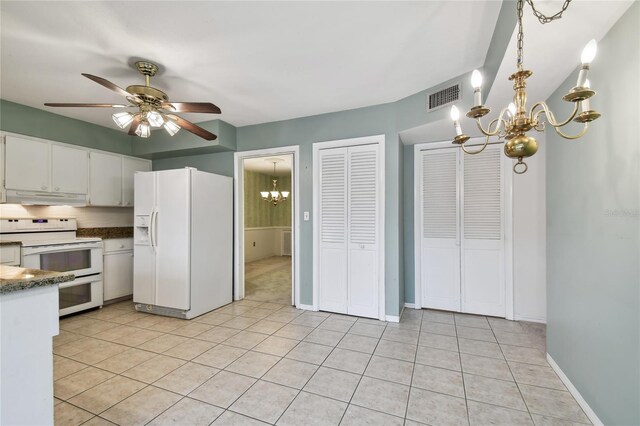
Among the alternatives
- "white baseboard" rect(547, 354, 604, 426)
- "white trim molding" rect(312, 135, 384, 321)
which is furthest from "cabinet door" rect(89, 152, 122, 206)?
"white baseboard" rect(547, 354, 604, 426)

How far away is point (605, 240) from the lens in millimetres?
1608

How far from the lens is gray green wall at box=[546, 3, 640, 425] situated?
1383 mm

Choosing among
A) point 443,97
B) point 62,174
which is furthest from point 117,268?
point 443,97

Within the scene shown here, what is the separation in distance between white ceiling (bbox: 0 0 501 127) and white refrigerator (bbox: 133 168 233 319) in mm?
1073

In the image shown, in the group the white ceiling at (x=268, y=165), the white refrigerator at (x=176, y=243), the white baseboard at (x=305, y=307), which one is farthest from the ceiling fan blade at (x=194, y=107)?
the white ceiling at (x=268, y=165)

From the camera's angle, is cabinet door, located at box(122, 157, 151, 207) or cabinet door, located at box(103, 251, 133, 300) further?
cabinet door, located at box(122, 157, 151, 207)

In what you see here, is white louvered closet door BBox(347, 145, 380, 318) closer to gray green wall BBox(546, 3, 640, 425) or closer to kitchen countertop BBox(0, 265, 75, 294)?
gray green wall BBox(546, 3, 640, 425)

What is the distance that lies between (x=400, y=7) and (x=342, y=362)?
8.95ft

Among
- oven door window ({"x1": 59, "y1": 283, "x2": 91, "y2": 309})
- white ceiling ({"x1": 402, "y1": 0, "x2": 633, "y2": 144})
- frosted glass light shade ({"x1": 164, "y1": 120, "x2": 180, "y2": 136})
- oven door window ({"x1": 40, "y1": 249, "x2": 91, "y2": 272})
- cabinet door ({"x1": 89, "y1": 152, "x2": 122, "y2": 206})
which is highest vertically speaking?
white ceiling ({"x1": 402, "y1": 0, "x2": 633, "y2": 144})

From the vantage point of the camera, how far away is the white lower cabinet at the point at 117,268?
12.9ft

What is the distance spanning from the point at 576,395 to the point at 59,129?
6.02 m

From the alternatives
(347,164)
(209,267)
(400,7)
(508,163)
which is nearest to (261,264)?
(209,267)

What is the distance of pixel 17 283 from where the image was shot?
113 cm

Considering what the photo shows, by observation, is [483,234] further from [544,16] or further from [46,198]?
[46,198]
